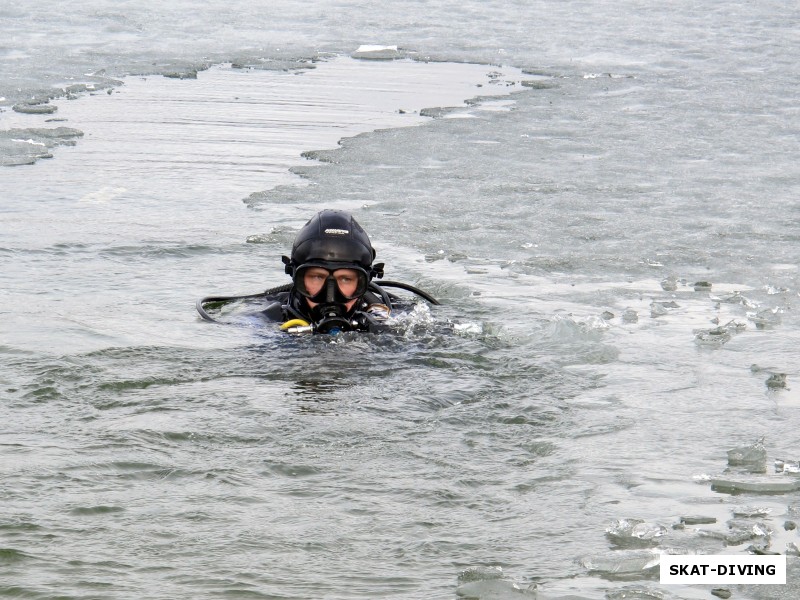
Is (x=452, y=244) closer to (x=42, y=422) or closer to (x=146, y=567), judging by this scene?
(x=42, y=422)

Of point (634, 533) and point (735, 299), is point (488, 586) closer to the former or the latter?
point (634, 533)

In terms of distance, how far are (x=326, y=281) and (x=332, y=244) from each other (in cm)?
25

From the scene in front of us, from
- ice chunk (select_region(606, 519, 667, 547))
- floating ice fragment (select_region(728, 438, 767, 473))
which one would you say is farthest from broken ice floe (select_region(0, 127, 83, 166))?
ice chunk (select_region(606, 519, 667, 547))

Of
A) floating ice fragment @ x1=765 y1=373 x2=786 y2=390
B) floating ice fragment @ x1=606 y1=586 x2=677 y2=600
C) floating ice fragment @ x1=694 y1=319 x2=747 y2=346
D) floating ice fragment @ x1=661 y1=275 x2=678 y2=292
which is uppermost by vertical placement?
floating ice fragment @ x1=661 y1=275 x2=678 y2=292

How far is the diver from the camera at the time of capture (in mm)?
7266

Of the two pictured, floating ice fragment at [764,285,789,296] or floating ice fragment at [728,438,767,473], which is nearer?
floating ice fragment at [728,438,767,473]

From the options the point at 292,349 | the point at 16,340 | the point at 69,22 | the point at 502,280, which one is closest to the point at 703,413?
the point at 292,349

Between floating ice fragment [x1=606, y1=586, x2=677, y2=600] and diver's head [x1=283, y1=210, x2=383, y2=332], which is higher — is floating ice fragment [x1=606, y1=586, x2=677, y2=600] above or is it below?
below

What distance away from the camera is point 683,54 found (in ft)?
60.2

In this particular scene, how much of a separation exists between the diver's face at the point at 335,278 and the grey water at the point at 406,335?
0.36 m

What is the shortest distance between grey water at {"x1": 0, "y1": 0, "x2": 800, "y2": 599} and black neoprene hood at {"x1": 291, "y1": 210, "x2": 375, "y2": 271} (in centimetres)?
51

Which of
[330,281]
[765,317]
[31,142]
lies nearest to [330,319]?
[330,281]

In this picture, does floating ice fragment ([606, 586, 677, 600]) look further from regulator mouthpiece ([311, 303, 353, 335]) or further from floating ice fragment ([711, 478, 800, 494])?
regulator mouthpiece ([311, 303, 353, 335])

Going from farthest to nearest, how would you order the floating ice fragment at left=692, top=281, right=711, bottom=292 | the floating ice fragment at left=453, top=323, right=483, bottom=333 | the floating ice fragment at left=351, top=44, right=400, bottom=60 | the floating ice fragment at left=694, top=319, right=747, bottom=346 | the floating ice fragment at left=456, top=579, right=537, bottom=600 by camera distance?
the floating ice fragment at left=351, top=44, right=400, bottom=60, the floating ice fragment at left=692, top=281, right=711, bottom=292, the floating ice fragment at left=453, top=323, right=483, bottom=333, the floating ice fragment at left=694, top=319, right=747, bottom=346, the floating ice fragment at left=456, top=579, right=537, bottom=600
